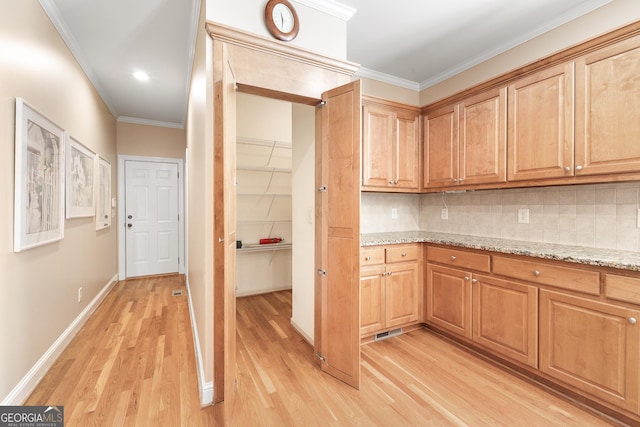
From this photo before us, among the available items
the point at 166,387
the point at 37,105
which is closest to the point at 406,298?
the point at 166,387

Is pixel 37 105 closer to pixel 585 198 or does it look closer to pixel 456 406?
pixel 456 406

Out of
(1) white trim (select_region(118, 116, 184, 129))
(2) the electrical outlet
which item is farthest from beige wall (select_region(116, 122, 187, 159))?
(2) the electrical outlet

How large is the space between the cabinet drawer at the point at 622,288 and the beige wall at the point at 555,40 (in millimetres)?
1511

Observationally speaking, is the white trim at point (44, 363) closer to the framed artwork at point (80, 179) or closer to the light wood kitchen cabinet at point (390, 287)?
the framed artwork at point (80, 179)

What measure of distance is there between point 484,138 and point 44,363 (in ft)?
12.8

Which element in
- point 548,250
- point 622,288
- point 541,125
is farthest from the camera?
point 541,125

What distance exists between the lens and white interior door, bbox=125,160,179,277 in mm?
4816

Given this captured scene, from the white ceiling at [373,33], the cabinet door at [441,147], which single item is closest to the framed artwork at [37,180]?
the white ceiling at [373,33]

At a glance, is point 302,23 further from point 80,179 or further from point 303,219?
point 80,179

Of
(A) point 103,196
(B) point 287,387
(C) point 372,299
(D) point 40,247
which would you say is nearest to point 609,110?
(C) point 372,299

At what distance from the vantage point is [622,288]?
162 centimetres

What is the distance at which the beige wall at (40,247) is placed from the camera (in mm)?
1687

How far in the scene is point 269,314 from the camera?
128 inches

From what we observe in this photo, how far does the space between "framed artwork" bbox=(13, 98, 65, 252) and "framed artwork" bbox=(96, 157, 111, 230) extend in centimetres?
130
